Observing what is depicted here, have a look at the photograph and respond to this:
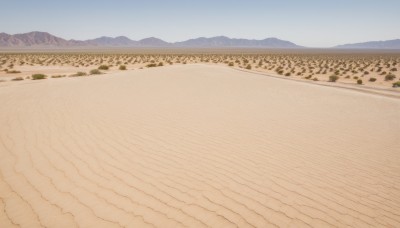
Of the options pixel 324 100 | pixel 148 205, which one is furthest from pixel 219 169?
pixel 324 100

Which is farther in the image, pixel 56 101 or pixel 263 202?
pixel 56 101

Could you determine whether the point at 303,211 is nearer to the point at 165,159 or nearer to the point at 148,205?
the point at 148,205

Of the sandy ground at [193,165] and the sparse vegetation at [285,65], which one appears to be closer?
the sandy ground at [193,165]

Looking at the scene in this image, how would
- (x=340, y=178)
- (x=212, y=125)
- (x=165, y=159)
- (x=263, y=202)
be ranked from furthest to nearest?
(x=212, y=125) < (x=165, y=159) < (x=340, y=178) < (x=263, y=202)

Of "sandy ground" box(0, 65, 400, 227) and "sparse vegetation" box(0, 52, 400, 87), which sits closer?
"sandy ground" box(0, 65, 400, 227)

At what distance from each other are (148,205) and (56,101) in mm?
6783

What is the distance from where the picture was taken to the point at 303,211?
10.8 feet

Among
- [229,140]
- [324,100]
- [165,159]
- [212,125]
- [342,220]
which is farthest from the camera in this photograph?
[324,100]

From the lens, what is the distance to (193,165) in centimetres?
438

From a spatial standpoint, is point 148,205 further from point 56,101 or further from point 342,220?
point 56,101

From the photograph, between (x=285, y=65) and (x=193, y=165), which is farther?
(x=285, y=65)

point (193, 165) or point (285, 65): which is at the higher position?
point (285, 65)

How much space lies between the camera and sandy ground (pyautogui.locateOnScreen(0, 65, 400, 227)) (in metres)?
3.18

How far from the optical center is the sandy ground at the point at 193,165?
3.18 m
